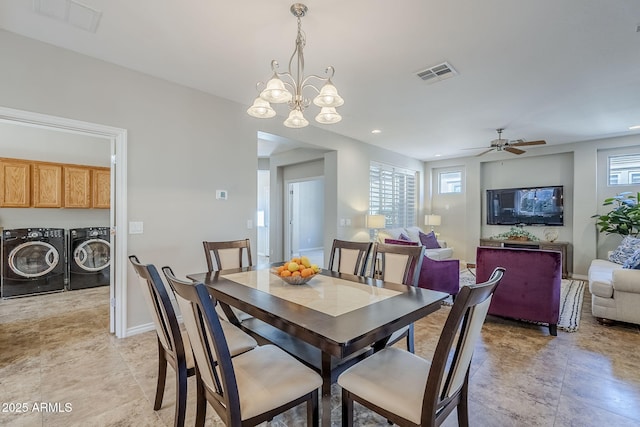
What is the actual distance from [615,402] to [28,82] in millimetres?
5090

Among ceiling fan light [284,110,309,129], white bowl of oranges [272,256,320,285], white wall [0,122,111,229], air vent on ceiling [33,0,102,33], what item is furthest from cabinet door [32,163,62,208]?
white bowl of oranges [272,256,320,285]

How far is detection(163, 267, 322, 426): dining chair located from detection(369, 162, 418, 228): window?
16.3 ft

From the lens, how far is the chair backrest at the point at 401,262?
→ 235 centimetres

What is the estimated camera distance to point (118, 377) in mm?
2287

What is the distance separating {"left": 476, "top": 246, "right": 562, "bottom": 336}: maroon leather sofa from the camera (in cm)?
305

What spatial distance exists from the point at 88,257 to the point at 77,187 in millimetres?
1200

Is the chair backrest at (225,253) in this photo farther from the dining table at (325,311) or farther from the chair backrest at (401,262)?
the chair backrest at (401,262)

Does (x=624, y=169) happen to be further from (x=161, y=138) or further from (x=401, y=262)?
(x=161, y=138)

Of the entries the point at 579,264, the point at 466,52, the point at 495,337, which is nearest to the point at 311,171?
the point at 466,52

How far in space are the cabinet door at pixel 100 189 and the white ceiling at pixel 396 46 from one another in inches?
120

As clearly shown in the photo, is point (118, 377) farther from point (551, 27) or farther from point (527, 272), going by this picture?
point (551, 27)

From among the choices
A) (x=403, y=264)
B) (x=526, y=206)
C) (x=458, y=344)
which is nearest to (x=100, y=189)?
(x=403, y=264)

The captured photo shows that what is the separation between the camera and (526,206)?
6.52m

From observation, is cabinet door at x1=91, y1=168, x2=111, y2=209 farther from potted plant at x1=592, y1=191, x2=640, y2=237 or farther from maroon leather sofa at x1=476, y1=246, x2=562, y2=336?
potted plant at x1=592, y1=191, x2=640, y2=237
